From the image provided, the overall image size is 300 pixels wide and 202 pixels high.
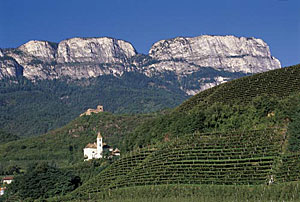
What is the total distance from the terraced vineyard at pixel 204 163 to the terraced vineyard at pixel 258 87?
51.8ft

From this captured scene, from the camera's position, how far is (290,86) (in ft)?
297

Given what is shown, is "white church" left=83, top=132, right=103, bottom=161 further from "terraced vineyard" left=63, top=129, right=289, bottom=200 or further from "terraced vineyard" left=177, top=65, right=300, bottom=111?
"terraced vineyard" left=63, top=129, right=289, bottom=200

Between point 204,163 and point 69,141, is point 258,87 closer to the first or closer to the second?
point 204,163

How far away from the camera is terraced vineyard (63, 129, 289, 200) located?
64375 mm

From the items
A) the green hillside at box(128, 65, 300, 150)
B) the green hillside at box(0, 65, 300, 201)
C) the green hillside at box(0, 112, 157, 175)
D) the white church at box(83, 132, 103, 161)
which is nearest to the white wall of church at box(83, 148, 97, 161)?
the white church at box(83, 132, 103, 161)

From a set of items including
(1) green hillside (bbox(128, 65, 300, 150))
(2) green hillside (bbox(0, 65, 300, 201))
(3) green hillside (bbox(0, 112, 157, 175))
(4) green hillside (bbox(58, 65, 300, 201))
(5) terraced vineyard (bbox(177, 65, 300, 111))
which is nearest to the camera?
(2) green hillside (bbox(0, 65, 300, 201))

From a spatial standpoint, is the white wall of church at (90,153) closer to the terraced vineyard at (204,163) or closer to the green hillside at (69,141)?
the green hillside at (69,141)

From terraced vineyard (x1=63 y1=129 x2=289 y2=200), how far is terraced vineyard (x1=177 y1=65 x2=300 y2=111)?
15.8 meters

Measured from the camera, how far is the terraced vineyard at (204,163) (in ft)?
211

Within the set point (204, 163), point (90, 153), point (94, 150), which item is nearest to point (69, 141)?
point (90, 153)

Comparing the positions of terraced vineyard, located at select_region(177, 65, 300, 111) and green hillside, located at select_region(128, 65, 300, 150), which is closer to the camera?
green hillside, located at select_region(128, 65, 300, 150)

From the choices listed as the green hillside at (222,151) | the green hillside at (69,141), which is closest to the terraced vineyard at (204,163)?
the green hillside at (222,151)

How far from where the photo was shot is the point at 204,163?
69.6 metres

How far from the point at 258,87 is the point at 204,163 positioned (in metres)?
30.0
